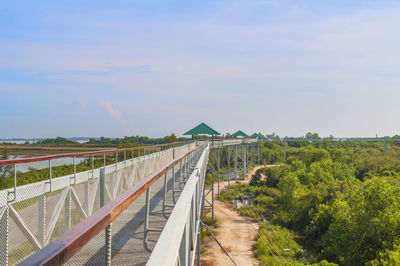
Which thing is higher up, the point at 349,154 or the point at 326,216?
the point at 349,154

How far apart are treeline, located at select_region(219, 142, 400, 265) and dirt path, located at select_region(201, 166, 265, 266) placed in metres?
1.00

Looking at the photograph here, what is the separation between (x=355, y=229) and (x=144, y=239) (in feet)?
53.5

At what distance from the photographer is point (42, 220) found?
12.5 feet

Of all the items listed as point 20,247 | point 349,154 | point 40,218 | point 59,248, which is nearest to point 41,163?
point 40,218

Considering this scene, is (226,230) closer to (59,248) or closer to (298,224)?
(298,224)

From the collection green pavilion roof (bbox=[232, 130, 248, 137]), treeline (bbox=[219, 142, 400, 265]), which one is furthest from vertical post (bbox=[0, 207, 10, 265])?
green pavilion roof (bbox=[232, 130, 248, 137])

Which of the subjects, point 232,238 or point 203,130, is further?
point 203,130

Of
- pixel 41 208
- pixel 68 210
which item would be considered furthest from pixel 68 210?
pixel 41 208

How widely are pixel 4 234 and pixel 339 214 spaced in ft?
64.3

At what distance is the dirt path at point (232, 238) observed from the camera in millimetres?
19000

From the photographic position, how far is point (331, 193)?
26.1 m

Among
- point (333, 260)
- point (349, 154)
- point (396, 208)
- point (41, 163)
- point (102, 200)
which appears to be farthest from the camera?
point (349, 154)

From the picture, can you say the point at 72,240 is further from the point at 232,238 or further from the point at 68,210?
the point at 232,238

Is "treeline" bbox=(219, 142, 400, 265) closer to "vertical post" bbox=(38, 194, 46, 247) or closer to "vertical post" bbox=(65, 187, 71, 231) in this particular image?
"vertical post" bbox=(65, 187, 71, 231)
